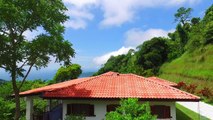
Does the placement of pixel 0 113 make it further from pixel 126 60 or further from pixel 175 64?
pixel 126 60

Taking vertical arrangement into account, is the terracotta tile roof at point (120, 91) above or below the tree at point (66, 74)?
below

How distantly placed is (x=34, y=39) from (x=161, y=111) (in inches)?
448

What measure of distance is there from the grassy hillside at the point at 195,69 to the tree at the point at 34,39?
82.3ft

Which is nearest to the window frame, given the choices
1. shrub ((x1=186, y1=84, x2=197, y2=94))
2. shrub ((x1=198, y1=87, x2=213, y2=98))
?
shrub ((x1=198, y1=87, x2=213, y2=98))

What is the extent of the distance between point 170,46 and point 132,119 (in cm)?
6286

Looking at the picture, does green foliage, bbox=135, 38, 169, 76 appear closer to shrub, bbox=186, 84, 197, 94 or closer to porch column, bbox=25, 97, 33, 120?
shrub, bbox=186, 84, 197, 94

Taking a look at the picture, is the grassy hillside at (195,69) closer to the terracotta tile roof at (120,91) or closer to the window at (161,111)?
the terracotta tile roof at (120,91)

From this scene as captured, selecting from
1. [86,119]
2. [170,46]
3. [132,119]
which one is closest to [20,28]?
[86,119]

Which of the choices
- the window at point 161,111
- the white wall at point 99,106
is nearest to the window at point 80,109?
the white wall at point 99,106

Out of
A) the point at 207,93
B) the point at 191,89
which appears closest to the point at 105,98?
the point at 207,93

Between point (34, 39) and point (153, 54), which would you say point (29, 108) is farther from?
point (153, 54)

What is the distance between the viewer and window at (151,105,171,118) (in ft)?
87.9

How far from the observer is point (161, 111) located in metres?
26.9

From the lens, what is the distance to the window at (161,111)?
26.8 meters
